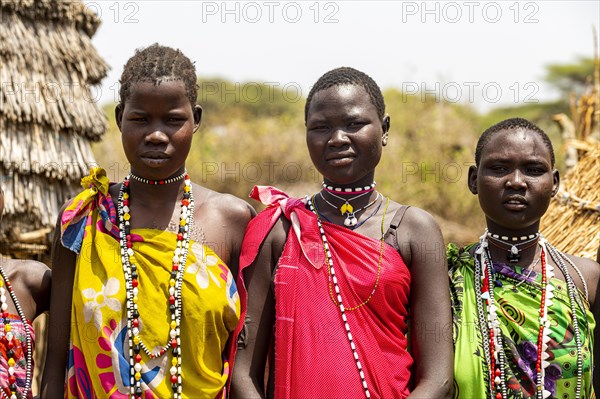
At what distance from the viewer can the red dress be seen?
301cm

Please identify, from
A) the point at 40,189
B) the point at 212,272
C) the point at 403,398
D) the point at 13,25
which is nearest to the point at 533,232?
the point at 403,398

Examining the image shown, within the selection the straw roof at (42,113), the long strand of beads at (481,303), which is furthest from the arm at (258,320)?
the straw roof at (42,113)

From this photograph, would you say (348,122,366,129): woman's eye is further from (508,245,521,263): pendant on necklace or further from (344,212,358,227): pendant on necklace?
(508,245,521,263): pendant on necklace

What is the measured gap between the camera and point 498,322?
3236 millimetres

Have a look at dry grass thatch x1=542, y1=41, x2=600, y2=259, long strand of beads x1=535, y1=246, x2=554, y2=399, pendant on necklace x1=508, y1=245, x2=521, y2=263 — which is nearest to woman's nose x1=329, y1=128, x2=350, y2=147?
pendant on necklace x1=508, y1=245, x2=521, y2=263

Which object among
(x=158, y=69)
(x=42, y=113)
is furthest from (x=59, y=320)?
(x=42, y=113)

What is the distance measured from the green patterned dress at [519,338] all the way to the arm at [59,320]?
5.29ft

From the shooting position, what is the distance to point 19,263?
11.4ft

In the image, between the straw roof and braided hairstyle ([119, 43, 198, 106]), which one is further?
the straw roof

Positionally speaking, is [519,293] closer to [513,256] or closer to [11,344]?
[513,256]

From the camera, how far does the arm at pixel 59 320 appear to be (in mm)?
3236

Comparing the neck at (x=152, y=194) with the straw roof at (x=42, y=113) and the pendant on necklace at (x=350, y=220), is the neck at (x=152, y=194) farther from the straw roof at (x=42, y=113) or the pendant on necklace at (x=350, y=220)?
the straw roof at (x=42, y=113)

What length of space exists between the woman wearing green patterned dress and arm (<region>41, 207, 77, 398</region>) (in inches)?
63.4

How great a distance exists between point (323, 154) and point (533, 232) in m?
1.01
